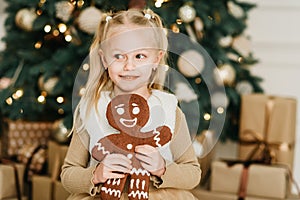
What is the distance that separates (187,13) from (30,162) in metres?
0.67

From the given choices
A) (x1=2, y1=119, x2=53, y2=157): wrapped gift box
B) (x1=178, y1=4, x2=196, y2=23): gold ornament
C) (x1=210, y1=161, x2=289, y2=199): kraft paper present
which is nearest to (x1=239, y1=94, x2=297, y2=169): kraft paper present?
(x1=210, y1=161, x2=289, y2=199): kraft paper present

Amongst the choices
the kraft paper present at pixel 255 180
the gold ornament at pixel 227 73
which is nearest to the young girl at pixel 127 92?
the kraft paper present at pixel 255 180

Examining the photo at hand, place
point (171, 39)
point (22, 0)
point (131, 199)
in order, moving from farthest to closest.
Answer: point (22, 0) < point (171, 39) < point (131, 199)

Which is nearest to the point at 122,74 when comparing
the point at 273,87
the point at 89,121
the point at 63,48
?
the point at 89,121

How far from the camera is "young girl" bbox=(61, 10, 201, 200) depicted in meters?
1.06

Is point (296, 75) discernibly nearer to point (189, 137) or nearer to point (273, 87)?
point (273, 87)

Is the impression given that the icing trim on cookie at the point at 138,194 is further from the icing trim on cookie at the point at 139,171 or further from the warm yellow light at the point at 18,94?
the warm yellow light at the point at 18,94

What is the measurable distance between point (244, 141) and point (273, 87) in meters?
0.45

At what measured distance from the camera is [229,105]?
2.17 m

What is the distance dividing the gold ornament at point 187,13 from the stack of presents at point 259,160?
16.0 inches

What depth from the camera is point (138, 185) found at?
1.04 meters

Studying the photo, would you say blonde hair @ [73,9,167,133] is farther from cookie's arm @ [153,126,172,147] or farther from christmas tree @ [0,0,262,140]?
christmas tree @ [0,0,262,140]

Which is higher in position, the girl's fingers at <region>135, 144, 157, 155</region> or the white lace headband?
the white lace headband

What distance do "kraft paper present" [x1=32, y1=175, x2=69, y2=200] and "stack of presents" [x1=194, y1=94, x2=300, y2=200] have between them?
1.38 feet
